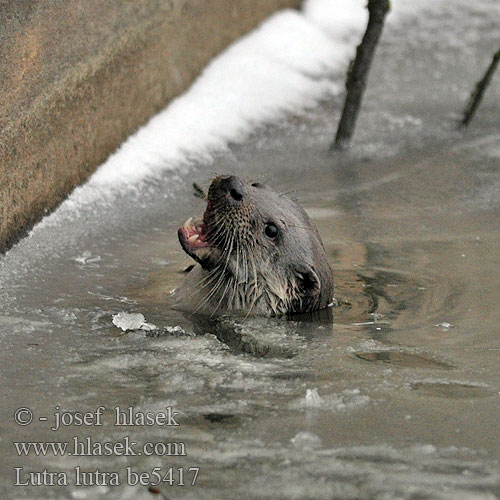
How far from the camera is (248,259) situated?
4645mm

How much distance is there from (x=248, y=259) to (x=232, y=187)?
31cm

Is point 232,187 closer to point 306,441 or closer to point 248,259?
point 248,259

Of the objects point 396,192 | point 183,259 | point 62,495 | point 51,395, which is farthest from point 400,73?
point 62,495

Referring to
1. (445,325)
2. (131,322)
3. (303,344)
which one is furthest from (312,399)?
(445,325)

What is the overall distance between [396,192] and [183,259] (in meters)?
1.66

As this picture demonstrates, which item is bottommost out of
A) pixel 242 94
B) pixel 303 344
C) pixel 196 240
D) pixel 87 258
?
pixel 87 258

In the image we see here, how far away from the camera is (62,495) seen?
9.70ft

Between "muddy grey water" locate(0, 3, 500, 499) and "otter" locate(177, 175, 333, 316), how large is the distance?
0.41ft

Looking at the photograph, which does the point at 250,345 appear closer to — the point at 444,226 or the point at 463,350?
the point at 463,350

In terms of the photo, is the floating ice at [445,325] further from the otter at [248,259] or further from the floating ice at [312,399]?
the floating ice at [312,399]

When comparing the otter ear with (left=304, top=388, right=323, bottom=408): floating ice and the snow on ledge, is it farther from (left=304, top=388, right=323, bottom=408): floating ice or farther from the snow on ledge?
the snow on ledge

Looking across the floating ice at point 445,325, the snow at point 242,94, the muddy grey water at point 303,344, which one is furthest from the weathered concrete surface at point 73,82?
the floating ice at point 445,325

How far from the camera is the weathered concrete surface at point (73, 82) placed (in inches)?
198

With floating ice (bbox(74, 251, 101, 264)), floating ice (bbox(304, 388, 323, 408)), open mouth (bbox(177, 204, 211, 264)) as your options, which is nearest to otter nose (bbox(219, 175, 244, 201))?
open mouth (bbox(177, 204, 211, 264))
